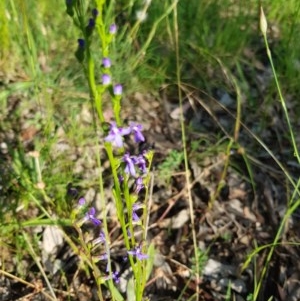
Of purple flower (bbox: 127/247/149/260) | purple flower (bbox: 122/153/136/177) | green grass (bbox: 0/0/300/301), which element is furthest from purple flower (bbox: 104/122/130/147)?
green grass (bbox: 0/0/300/301)

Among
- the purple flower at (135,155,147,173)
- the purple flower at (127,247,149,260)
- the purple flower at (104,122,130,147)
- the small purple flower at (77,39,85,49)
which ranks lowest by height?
the purple flower at (127,247,149,260)

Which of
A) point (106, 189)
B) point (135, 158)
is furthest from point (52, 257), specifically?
point (135, 158)

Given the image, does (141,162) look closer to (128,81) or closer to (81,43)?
(81,43)

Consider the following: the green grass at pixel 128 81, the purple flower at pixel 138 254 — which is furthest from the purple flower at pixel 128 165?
the green grass at pixel 128 81

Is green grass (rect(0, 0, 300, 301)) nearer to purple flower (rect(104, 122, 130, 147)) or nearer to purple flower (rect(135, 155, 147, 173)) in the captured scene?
purple flower (rect(135, 155, 147, 173))

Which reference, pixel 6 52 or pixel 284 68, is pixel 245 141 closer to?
pixel 284 68

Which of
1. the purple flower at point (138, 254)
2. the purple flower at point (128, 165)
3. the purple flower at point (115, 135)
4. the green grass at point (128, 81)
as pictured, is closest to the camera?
the purple flower at point (115, 135)

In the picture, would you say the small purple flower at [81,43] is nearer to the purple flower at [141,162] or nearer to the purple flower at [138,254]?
the purple flower at [141,162]

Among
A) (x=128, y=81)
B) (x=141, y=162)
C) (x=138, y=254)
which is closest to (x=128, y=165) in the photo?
(x=141, y=162)

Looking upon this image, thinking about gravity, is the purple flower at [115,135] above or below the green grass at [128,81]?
above
